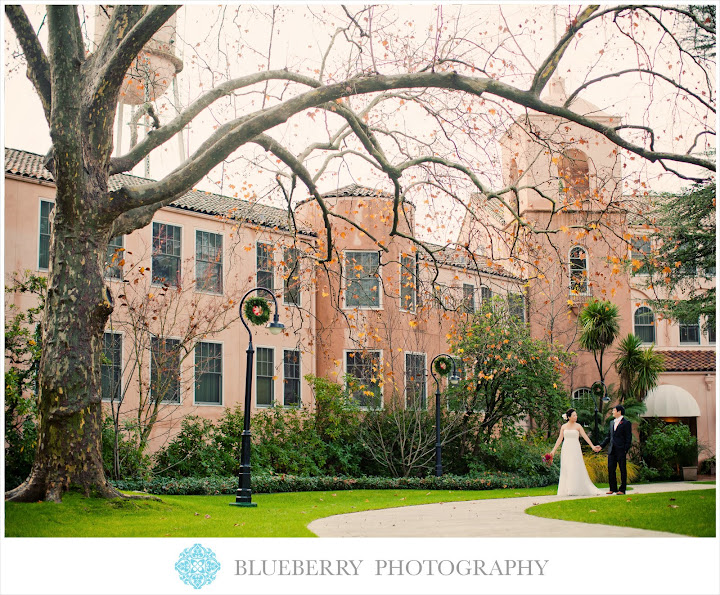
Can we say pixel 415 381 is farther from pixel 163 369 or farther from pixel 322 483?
pixel 163 369

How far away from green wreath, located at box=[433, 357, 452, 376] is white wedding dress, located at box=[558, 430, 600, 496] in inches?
188

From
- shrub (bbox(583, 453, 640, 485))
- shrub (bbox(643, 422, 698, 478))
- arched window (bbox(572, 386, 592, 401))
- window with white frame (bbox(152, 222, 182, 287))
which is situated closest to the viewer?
window with white frame (bbox(152, 222, 182, 287))

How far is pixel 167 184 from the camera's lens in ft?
31.4

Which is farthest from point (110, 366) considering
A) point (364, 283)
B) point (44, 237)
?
point (364, 283)

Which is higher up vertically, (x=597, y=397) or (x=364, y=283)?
(x=364, y=283)

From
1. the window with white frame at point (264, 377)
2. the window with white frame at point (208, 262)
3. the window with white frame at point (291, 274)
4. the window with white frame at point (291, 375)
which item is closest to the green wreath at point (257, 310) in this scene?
the window with white frame at point (291, 274)

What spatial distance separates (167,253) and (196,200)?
2236 millimetres

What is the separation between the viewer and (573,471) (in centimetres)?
1419

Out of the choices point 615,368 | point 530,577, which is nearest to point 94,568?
point 530,577

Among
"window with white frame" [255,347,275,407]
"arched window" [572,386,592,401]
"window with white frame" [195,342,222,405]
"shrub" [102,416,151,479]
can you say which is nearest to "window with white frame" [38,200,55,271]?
"shrub" [102,416,151,479]

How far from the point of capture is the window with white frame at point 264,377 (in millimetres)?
20547

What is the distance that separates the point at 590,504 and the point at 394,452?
332 inches

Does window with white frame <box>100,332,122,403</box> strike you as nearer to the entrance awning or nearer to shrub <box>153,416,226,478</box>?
shrub <box>153,416,226,478</box>

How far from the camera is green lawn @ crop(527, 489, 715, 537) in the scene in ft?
26.6
